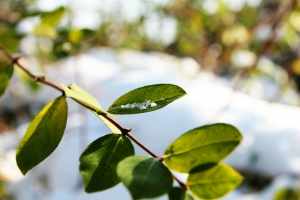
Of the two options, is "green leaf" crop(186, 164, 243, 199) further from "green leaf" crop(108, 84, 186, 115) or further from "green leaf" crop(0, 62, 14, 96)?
"green leaf" crop(0, 62, 14, 96)

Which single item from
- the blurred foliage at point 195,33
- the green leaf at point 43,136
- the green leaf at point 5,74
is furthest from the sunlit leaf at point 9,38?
the green leaf at point 43,136

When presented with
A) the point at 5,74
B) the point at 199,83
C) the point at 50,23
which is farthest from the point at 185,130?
the point at 5,74

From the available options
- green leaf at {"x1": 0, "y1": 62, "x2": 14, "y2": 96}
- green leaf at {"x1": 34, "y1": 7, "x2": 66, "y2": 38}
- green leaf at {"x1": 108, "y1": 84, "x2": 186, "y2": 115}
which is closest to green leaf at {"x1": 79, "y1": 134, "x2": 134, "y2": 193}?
green leaf at {"x1": 108, "y1": 84, "x2": 186, "y2": 115}

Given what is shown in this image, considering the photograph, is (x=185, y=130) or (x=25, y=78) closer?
(x=25, y=78)

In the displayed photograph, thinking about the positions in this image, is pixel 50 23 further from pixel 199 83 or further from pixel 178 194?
pixel 199 83

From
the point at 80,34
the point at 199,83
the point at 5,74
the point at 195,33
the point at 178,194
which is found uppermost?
the point at 195,33

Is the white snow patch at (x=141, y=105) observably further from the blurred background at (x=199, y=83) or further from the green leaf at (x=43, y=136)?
the blurred background at (x=199, y=83)

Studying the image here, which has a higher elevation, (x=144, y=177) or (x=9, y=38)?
(x=9, y=38)
